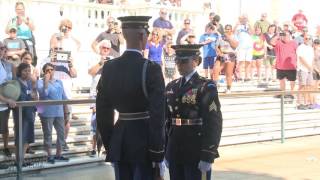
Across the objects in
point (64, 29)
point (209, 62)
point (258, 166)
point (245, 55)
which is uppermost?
point (64, 29)

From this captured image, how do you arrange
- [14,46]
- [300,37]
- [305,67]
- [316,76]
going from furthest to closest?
[300,37]
[316,76]
[305,67]
[14,46]

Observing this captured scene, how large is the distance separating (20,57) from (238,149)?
4036 mm

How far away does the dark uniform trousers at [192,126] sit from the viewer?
562cm

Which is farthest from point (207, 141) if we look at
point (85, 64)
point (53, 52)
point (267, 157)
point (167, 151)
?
point (85, 64)

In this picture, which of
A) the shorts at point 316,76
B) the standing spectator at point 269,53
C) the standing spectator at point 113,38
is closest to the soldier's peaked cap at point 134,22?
the standing spectator at point 113,38

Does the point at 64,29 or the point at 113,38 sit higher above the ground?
the point at 64,29

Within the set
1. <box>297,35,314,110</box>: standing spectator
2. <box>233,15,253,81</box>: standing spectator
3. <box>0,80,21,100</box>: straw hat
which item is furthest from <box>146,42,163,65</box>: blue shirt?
<box>0,80,21,100</box>: straw hat

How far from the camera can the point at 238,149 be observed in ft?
37.3

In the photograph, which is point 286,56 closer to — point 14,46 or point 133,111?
point 14,46

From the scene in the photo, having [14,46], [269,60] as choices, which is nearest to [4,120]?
[14,46]

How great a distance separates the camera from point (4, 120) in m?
8.31

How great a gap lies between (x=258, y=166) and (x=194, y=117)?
160 inches

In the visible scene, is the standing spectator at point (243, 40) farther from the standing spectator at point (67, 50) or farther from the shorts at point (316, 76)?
the standing spectator at point (67, 50)

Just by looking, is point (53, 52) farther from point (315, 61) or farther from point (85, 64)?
point (315, 61)
